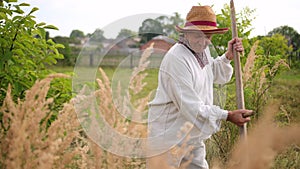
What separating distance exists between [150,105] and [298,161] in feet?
8.47

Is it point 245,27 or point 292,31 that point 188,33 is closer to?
A: point 245,27

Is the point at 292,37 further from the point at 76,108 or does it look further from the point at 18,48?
the point at 76,108

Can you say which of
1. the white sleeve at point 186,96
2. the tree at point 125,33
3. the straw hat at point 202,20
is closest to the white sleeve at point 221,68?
the straw hat at point 202,20

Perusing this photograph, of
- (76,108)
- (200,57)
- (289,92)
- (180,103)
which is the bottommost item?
(289,92)

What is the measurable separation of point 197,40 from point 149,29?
52cm

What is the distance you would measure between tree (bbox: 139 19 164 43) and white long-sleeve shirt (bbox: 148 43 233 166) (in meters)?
0.30

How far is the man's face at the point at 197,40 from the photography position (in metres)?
2.64

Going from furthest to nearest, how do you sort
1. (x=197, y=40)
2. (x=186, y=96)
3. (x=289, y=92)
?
(x=289, y=92), (x=197, y=40), (x=186, y=96)

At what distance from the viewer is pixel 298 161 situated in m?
4.58

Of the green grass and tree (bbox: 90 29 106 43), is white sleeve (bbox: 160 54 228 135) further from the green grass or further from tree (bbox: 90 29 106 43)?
the green grass

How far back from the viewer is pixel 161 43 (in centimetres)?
243

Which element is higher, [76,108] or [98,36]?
[98,36]

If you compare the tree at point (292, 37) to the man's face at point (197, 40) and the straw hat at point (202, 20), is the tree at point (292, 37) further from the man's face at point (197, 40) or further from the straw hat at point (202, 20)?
the man's face at point (197, 40)

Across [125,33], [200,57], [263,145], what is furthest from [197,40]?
[263,145]
